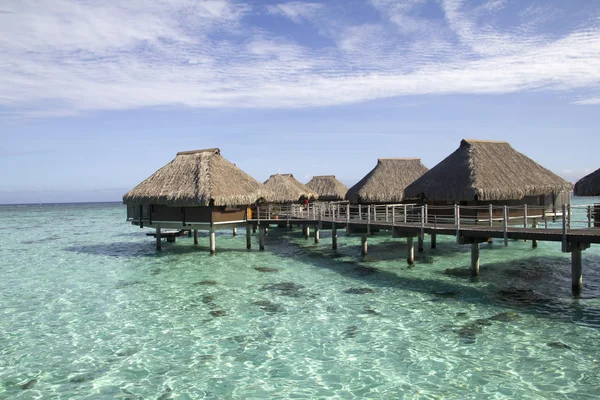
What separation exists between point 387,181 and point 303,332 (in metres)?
22.1

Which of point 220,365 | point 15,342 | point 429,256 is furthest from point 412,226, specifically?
point 15,342

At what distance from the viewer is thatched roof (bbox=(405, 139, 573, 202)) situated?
70.4 ft

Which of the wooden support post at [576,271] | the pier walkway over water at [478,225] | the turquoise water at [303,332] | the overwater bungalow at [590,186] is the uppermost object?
the overwater bungalow at [590,186]

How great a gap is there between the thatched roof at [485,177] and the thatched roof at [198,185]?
9071 millimetres

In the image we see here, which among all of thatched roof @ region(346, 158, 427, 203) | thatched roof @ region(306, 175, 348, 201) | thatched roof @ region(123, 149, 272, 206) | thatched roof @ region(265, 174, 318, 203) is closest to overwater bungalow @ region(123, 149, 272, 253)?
thatched roof @ region(123, 149, 272, 206)

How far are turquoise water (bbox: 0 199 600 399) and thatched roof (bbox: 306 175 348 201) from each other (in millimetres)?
21503

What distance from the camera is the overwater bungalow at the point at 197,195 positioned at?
79.4 feet

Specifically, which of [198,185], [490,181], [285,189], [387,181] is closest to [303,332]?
[490,181]

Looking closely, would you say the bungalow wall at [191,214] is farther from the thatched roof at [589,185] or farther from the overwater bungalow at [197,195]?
the thatched roof at [589,185]

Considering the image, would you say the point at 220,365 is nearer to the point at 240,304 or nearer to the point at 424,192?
the point at 240,304

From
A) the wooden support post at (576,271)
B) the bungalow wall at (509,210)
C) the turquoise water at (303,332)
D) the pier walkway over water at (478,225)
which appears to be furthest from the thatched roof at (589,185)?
the wooden support post at (576,271)

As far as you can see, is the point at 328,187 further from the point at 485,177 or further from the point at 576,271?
the point at 576,271

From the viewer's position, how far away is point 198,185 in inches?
957

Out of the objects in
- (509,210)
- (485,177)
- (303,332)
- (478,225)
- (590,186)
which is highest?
(485,177)
